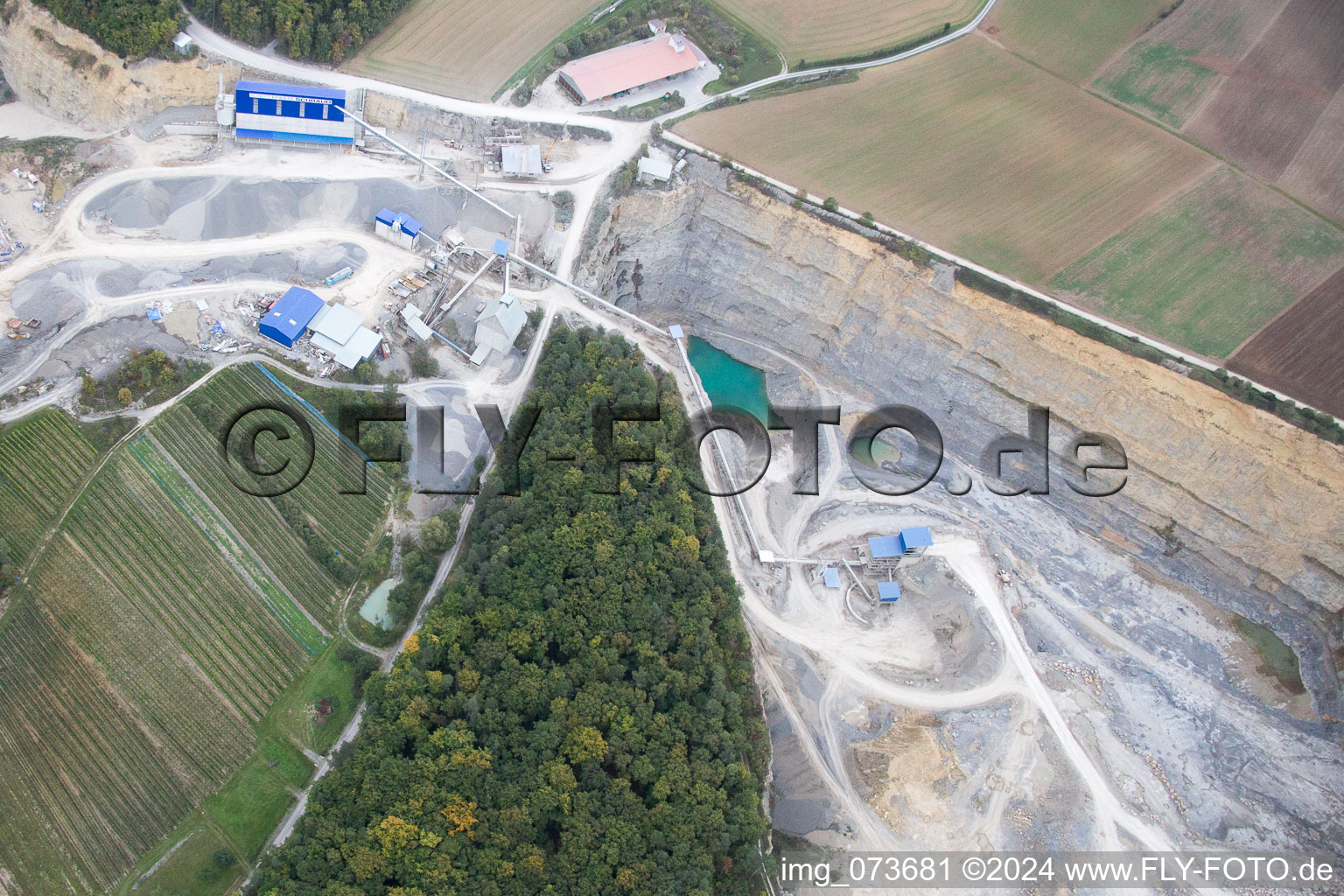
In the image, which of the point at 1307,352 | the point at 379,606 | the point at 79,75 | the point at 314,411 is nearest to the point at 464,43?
the point at 79,75

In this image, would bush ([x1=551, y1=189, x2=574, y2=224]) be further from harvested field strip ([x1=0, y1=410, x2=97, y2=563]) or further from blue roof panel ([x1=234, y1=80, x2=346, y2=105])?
harvested field strip ([x1=0, y1=410, x2=97, y2=563])

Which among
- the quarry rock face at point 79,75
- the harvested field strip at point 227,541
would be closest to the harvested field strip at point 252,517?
the harvested field strip at point 227,541

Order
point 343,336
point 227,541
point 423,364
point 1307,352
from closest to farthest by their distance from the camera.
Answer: point 227,541 → point 343,336 → point 423,364 → point 1307,352

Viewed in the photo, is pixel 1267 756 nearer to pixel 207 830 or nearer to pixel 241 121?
Result: pixel 207 830

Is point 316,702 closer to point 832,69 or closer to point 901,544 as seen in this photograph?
point 901,544

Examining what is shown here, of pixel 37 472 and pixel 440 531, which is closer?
pixel 37 472

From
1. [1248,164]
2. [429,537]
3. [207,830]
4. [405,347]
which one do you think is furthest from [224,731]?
[1248,164]

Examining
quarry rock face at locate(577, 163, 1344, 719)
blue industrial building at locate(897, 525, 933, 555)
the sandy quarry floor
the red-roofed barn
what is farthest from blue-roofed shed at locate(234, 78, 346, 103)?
blue industrial building at locate(897, 525, 933, 555)
